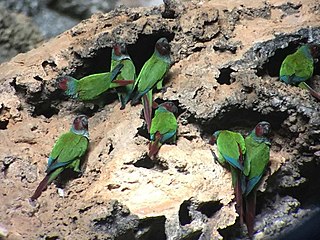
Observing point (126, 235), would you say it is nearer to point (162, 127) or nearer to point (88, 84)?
point (162, 127)

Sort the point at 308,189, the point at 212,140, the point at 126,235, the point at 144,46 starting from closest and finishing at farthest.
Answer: the point at 126,235 → the point at 212,140 → the point at 308,189 → the point at 144,46

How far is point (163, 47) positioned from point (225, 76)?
1.16ft

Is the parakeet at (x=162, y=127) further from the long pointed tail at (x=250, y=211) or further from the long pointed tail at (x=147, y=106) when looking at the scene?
the long pointed tail at (x=250, y=211)

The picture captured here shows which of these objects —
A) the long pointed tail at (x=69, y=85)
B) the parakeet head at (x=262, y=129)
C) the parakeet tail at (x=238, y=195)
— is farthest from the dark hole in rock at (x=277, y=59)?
the long pointed tail at (x=69, y=85)

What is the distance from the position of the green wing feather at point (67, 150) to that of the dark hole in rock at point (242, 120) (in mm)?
588

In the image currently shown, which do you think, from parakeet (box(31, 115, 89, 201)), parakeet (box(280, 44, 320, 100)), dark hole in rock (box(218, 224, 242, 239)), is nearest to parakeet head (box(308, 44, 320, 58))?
parakeet (box(280, 44, 320, 100))

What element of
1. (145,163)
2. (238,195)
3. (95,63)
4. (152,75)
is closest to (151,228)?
(145,163)

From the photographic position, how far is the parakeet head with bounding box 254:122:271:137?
7.29 feet

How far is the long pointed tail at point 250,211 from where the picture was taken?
2.25 m

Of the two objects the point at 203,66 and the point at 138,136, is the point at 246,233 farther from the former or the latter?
the point at 203,66

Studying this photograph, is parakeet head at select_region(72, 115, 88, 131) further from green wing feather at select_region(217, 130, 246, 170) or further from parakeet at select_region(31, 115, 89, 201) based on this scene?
green wing feather at select_region(217, 130, 246, 170)

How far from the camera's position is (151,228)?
6.77 feet

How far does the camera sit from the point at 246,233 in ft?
7.55

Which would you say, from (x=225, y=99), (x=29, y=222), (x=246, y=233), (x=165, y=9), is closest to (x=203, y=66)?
(x=225, y=99)
